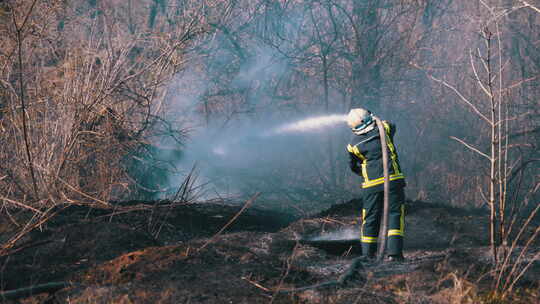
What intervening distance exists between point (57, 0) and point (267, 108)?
9.63 metres

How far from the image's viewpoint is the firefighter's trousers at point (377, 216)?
541cm

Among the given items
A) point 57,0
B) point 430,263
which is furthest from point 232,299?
point 57,0

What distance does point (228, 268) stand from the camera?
4.34m

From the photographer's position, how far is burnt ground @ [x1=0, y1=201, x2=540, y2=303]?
3.65m

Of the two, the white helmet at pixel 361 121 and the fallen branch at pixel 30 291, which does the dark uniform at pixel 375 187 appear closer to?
the white helmet at pixel 361 121

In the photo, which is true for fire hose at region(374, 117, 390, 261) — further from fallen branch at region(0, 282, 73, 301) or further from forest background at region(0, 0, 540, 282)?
forest background at region(0, 0, 540, 282)

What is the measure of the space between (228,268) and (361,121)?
7.62ft

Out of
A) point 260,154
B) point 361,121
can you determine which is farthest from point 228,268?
point 260,154

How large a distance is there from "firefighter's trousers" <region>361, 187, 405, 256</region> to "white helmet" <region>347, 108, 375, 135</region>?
0.73 m

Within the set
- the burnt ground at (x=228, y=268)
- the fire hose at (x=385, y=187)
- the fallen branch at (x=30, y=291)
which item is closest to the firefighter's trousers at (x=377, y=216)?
the fire hose at (x=385, y=187)

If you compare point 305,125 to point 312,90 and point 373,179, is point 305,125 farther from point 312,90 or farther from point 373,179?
point 373,179

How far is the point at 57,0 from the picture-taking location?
8031 millimetres

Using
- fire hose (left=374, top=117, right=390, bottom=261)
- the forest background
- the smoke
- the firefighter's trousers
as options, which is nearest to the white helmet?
fire hose (left=374, top=117, right=390, bottom=261)

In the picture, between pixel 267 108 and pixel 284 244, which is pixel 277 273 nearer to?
pixel 284 244
